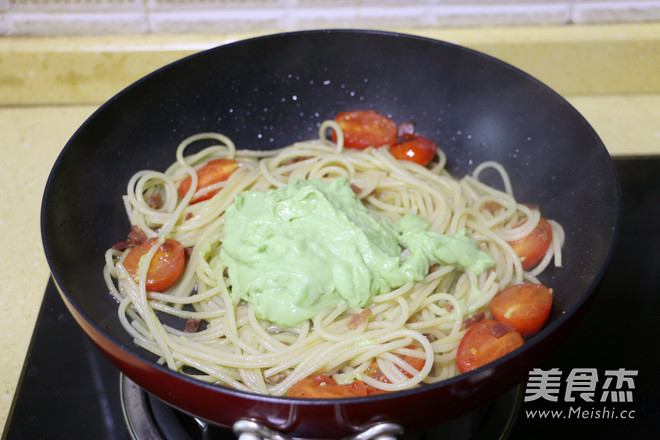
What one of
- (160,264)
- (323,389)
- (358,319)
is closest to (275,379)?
(323,389)

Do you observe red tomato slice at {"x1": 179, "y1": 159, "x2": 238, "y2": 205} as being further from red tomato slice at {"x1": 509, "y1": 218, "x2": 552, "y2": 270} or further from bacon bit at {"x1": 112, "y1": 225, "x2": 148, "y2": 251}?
red tomato slice at {"x1": 509, "y1": 218, "x2": 552, "y2": 270}

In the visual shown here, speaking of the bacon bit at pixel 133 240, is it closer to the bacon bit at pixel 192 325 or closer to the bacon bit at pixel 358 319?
the bacon bit at pixel 192 325

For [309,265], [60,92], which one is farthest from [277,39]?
[60,92]

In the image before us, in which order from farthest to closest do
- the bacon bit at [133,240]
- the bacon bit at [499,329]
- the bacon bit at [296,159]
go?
the bacon bit at [296,159]
the bacon bit at [133,240]
the bacon bit at [499,329]

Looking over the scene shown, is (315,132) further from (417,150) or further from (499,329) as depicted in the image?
(499,329)

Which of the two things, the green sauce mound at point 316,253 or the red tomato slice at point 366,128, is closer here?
the green sauce mound at point 316,253

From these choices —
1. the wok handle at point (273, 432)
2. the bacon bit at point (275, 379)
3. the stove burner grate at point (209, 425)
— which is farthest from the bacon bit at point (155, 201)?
the wok handle at point (273, 432)

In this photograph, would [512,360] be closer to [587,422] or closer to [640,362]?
[587,422]
